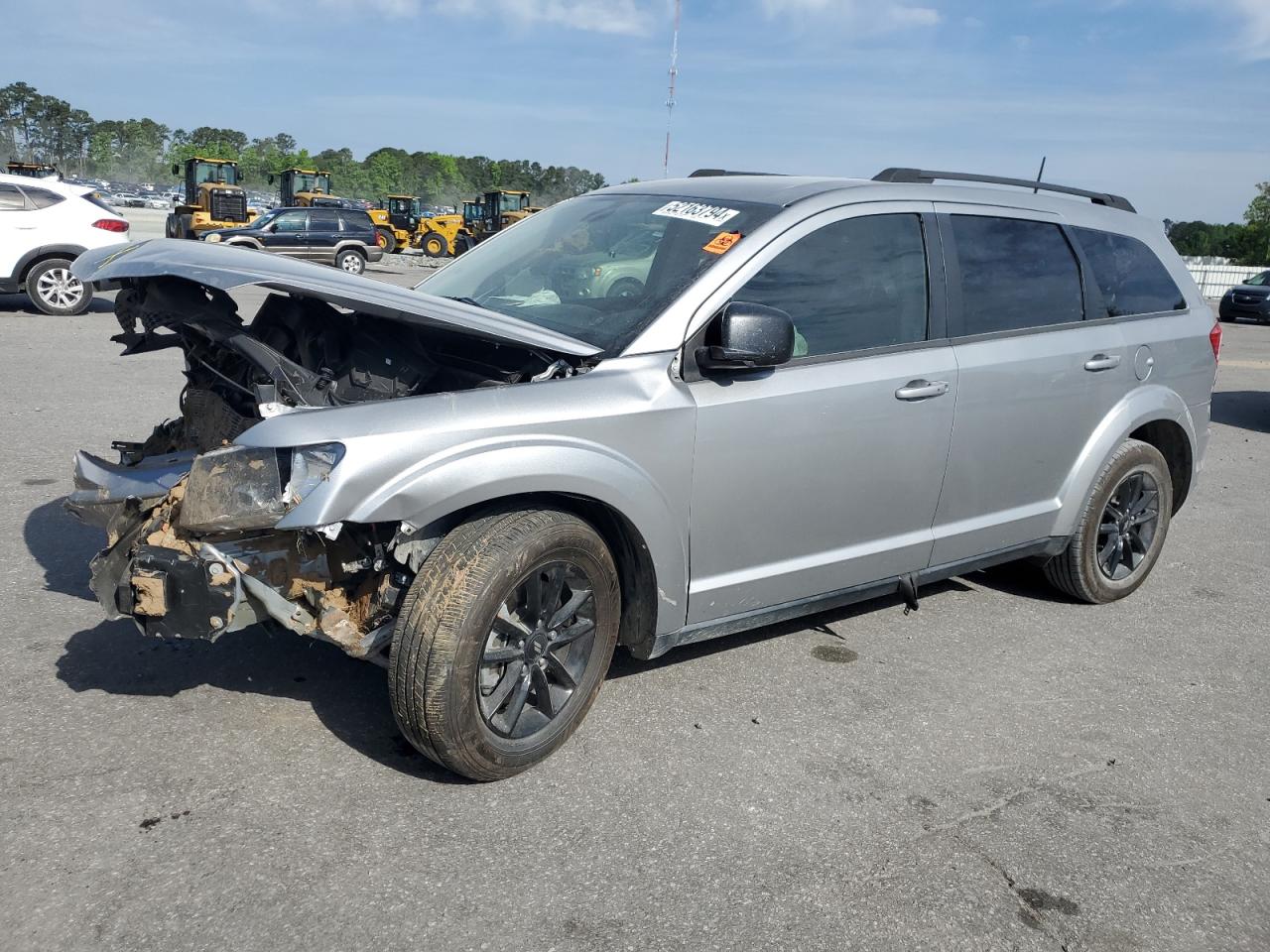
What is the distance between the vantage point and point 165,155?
128m

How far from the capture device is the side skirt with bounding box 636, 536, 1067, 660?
12.0 feet

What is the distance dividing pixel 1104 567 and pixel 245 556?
13.0ft

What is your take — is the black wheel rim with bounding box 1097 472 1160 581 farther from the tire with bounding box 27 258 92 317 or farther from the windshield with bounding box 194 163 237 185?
the windshield with bounding box 194 163 237 185

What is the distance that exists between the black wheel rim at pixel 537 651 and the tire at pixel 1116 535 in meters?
2.65

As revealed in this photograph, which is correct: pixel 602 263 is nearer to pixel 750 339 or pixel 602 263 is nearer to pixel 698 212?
pixel 698 212

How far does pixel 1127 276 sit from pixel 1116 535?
122 centimetres

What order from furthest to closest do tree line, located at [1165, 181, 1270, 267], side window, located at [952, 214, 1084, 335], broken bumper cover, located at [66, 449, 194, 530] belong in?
1. tree line, located at [1165, 181, 1270, 267]
2. side window, located at [952, 214, 1084, 335]
3. broken bumper cover, located at [66, 449, 194, 530]

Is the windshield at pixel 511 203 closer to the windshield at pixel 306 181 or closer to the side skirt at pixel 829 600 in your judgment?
the windshield at pixel 306 181

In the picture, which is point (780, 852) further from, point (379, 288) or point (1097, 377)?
point (1097, 377)

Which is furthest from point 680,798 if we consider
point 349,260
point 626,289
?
point 349,260

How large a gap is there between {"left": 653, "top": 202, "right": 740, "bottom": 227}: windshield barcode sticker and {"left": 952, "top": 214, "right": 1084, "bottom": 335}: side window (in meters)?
1.01

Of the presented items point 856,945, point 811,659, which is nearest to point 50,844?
point 856,945

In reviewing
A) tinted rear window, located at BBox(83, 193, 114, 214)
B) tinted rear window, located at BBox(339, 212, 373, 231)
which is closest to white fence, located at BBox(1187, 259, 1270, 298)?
tinted rear window, located at BBox(339, 212, 373, 231)

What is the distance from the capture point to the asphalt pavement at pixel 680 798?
→ 2.69 m
